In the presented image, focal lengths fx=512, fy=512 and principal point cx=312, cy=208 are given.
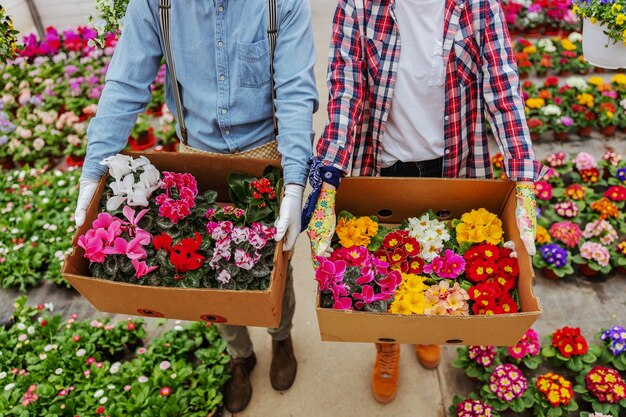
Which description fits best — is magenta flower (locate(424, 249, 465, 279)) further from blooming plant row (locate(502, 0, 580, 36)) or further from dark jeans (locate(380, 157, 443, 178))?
blooming plant row (locate(502, 0, 580, 36))

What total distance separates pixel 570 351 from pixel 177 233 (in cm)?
188

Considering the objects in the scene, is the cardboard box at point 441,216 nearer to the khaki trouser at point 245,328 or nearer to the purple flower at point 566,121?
the khaki trouser at point 245,328

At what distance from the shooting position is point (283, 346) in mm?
2436

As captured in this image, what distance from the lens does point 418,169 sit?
1.98 m

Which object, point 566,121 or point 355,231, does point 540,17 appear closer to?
point 566,121

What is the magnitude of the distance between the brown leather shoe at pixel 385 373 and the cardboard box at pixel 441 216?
1.98 ft

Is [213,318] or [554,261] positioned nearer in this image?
[213,318]

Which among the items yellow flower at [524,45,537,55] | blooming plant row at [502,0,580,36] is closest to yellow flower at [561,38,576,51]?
yellow flower at [524,45,537,55]

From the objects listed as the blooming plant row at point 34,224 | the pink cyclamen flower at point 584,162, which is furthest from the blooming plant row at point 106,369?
the pink cyclamen flower at point 584,162

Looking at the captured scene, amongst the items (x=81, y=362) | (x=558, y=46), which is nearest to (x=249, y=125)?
(x=81, y=362)

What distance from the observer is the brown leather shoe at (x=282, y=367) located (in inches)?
96.3

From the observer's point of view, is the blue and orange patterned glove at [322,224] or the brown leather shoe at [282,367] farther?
the brown leather shoe at [282,367]

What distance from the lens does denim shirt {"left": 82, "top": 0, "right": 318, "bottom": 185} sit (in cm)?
162

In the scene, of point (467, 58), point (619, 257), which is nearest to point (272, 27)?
point (467, 58)
